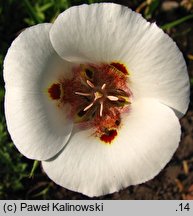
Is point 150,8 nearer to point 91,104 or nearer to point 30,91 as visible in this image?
point 91,104

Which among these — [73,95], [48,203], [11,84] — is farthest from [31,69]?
[48,203]

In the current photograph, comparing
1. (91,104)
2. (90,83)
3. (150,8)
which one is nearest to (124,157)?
(91,104)

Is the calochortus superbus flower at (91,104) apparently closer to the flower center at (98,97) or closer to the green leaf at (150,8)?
the flower center at (98,97)

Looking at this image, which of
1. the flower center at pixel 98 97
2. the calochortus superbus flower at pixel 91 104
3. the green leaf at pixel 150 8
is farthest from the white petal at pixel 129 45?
the green leaf at pixel 150 8

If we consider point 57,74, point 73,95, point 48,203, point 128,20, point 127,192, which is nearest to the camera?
point 128,20

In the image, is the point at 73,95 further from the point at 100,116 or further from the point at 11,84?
the point at 11,84

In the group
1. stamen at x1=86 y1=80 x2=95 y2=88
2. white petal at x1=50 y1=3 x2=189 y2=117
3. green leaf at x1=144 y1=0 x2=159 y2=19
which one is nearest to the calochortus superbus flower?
white petal at x1=50 y1=3 x2=189 y2=117
